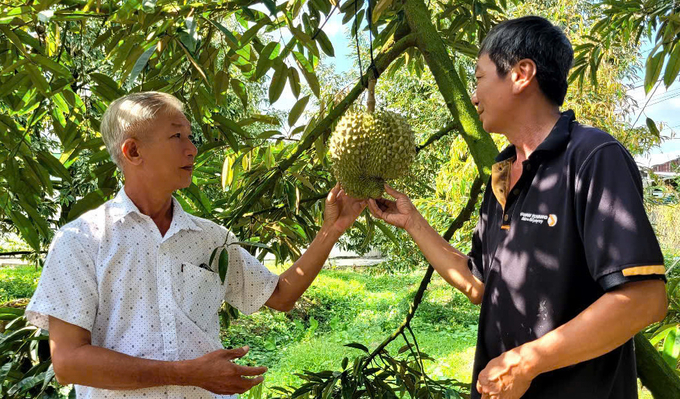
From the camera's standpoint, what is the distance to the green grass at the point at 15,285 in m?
7.95

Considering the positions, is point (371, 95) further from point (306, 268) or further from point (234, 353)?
point (234, 353)

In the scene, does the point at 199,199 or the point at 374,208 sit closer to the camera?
the point at 374,208

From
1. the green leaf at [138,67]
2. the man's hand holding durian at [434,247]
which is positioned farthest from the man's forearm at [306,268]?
the green leaf at [138,67]

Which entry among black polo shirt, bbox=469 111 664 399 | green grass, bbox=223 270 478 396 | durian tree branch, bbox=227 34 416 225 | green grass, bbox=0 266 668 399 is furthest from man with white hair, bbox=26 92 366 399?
green grass, bbox=223 270 478 396

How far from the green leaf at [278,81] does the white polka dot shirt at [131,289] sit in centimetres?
39

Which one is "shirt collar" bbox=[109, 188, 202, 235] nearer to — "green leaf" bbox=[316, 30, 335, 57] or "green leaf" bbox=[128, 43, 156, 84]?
"green leaf" bbox=[128, 43, 156, 84]

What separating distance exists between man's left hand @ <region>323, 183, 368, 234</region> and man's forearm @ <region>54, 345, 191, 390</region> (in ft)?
1.78

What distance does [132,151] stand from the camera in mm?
1251

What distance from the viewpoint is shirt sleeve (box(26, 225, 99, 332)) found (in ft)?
3.55

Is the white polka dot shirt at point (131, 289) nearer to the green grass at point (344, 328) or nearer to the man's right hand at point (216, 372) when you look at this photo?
the man's right hand at point (216, 372)

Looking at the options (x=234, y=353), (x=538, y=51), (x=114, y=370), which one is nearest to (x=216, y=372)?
(x=234, y=353)

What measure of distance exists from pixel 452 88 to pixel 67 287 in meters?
0.93

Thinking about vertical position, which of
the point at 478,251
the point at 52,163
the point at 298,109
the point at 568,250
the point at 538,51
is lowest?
the point at 478,251

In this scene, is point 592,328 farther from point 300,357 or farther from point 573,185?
point 300,357
